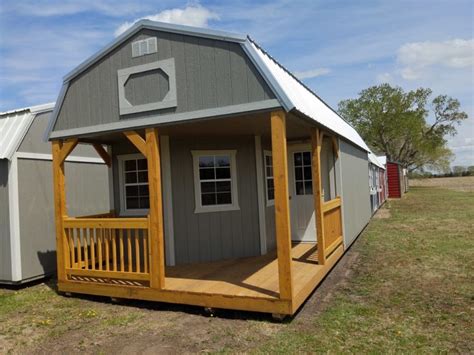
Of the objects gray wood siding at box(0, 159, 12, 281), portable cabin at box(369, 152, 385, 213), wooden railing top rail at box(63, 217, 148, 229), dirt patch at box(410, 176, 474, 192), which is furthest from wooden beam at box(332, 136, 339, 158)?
dirt patch at box(410, 176, 474, 192)

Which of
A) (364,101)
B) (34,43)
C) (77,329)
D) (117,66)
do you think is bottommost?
(77,329)

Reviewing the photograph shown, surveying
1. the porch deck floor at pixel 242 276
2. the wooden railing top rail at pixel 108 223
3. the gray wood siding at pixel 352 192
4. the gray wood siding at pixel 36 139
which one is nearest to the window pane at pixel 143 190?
the porch deck floor at pixel 242 276

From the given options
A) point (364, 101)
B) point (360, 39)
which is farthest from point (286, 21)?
point (364, 101)

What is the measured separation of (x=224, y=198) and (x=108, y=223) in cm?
232

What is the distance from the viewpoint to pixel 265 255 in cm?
725

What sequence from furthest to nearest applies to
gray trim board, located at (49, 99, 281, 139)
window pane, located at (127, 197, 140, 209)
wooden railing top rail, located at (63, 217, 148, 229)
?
1. window pane, located at (127, 197, 140, 209)
2. wooden railing top rail, located at (63, 217, 148, 229)
3. gray trim board, located at (49, 99, 281, 139)

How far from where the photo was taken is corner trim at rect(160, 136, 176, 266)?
271 inches

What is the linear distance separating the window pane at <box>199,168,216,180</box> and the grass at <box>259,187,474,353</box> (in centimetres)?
302

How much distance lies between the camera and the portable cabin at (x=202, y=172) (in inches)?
186

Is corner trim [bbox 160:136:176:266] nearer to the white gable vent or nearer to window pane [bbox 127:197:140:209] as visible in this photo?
window pane [bbox 127:197:140:209]

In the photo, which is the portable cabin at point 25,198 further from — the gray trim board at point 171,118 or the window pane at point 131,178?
the window pane at point 131,178

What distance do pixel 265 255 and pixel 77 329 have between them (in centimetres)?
359

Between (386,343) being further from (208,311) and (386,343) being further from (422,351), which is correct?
(208,311)

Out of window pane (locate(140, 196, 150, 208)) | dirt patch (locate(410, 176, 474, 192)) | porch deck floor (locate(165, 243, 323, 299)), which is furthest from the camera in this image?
dirt patch (locate(410, 176, 474, 192))
